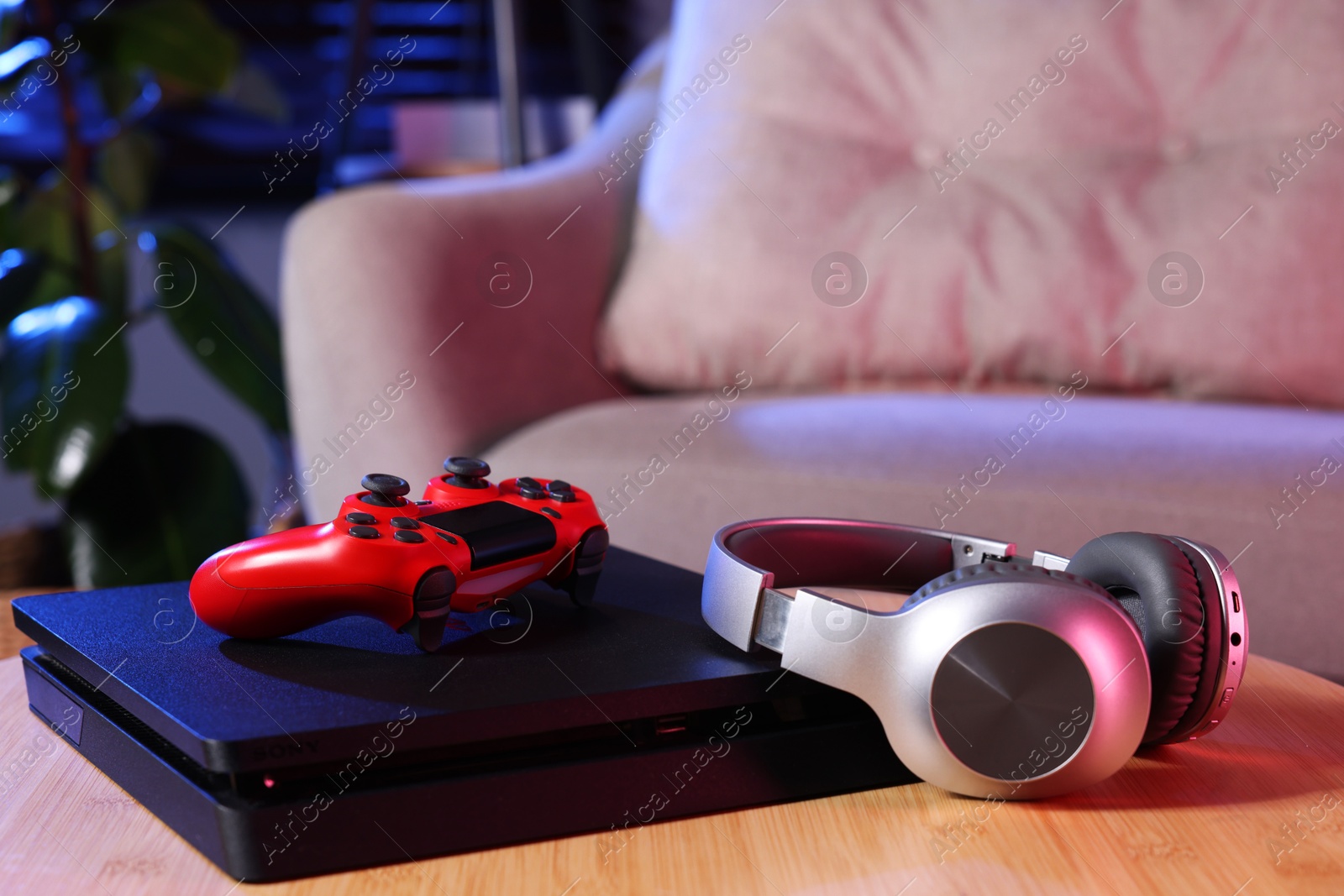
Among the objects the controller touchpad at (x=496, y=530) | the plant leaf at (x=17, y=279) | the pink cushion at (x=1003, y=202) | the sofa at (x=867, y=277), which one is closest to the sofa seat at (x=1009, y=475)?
the sofa at (x=867, y=277)

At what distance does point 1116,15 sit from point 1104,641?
1136mm

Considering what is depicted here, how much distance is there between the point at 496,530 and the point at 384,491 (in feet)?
0.17

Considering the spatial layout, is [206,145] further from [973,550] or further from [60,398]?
[973,550]

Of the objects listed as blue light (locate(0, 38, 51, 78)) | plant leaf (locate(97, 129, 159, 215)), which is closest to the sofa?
blue light (locate(0, 38, 51, 78))

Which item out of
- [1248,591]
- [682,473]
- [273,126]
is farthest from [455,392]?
[273,126]

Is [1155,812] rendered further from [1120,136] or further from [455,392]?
[1120,136]

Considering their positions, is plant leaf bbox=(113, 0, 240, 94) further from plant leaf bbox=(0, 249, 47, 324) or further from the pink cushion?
the pink cushion

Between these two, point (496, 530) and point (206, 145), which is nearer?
point (496, 530)

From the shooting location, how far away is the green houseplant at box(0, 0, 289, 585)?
1382mm

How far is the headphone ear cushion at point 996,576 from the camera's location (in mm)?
432

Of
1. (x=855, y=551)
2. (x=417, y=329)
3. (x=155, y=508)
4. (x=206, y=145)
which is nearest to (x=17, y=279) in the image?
(x=155, y=508)

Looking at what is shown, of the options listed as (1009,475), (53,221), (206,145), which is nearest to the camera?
(1009,475)

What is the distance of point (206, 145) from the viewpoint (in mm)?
2521

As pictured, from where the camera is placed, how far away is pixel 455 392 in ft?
3.63
